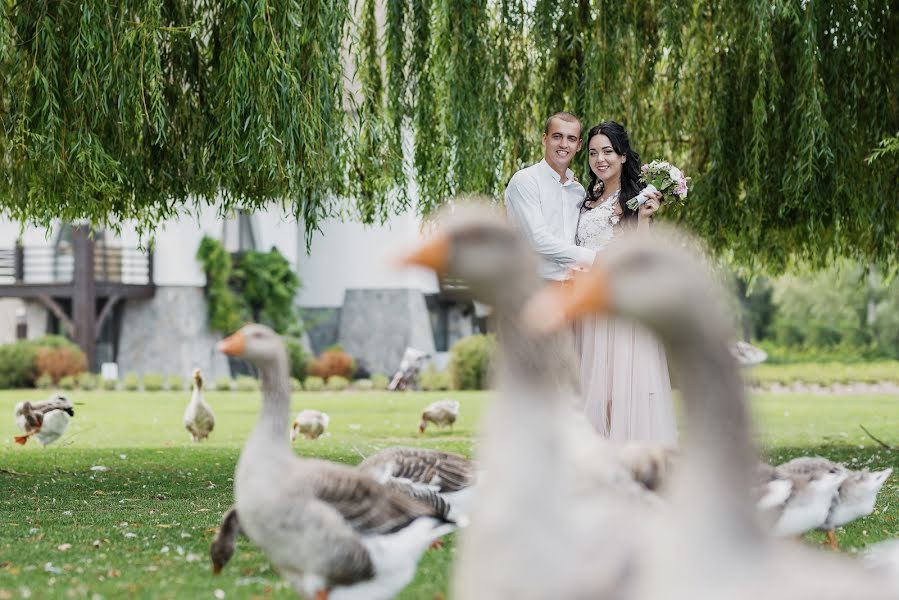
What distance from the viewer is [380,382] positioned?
123 feet

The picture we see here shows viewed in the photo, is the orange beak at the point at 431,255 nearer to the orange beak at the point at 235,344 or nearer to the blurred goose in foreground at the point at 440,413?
the orange beak at the point at 235,344

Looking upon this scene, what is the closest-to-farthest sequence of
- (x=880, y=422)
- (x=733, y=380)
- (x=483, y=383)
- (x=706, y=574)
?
(x=706, y=574) → (x=733, y=380) → (x=880, y=422) → (x=483, y=383)

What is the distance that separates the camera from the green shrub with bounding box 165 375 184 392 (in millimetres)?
36969

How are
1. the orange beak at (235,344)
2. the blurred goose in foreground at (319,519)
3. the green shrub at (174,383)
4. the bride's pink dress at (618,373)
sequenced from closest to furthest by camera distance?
the blurred goose in foreground at (319,519) < the orange beak at (235,344) < the bride's pink dress at (618,373) < the green shrub at (174,383)

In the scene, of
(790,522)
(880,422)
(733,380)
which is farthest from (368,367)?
(733,380)

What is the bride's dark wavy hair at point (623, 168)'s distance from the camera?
8.23 metres

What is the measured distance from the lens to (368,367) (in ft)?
135

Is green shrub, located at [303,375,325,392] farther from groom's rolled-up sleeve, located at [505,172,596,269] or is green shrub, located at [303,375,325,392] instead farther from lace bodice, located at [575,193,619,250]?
lace bodice, located at [575,193,619,250]

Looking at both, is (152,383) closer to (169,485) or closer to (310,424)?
(310,424)

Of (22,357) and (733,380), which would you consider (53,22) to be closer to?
(733,380)

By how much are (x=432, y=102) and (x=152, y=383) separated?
26432 millimetres

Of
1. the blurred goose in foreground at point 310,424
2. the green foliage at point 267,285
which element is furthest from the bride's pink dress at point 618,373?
the green foliage at point 267,285

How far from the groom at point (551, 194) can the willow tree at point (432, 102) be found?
2.29 meters

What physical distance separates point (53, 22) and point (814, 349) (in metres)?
42.1
